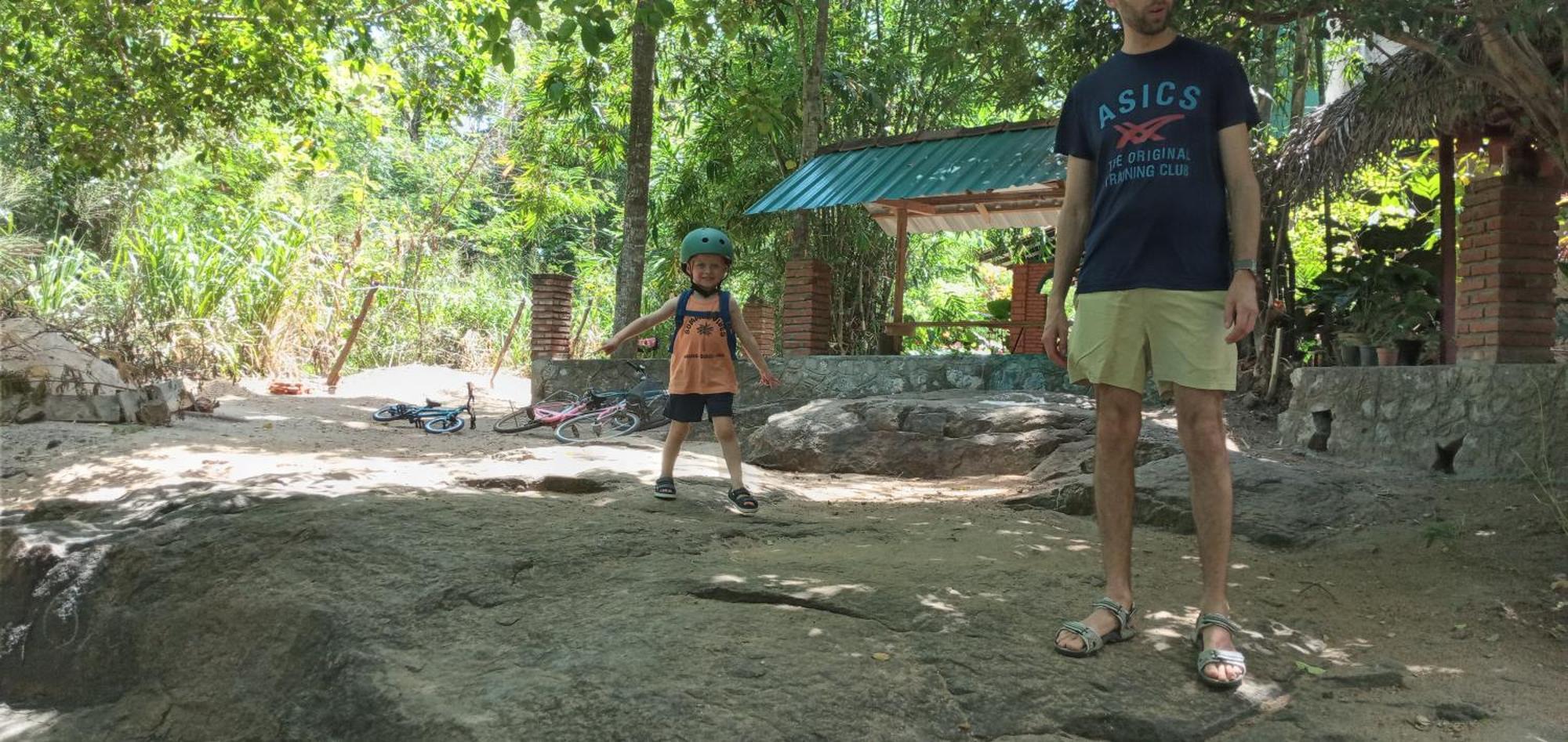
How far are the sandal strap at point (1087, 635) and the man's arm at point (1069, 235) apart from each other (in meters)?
0.67

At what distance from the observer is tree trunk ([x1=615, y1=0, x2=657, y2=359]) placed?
10.7m

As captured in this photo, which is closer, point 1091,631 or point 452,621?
point 1091,631

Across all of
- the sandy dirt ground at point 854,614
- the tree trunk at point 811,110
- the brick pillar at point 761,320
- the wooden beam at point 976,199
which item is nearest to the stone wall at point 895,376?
the wooden beam at point 976,199

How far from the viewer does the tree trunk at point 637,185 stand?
35.2 feet

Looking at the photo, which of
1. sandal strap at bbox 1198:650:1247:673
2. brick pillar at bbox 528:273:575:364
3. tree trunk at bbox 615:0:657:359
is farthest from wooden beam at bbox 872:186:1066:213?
sandal strap at bbox 1198:650:1247:673

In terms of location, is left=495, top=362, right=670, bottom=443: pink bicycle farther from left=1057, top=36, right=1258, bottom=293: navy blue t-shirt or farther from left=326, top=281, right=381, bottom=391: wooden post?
left=1057, top=36, right=1258, bottom=293: navy blue t-shirt

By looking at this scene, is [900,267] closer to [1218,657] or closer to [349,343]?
[349,343]

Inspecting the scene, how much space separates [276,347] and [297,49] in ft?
14.2

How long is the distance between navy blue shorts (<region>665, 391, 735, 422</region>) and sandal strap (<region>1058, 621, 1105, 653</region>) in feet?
7.89

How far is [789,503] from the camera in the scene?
5.18m

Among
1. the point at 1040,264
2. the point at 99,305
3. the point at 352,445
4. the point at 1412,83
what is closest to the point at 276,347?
the point at 99,305

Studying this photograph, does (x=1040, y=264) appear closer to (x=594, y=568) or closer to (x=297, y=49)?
(x=297, y=49)

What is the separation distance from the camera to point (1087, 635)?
245 centimetres

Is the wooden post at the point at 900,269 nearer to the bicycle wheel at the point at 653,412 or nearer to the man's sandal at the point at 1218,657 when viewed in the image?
the bicycle wheel at the point at 653,412
